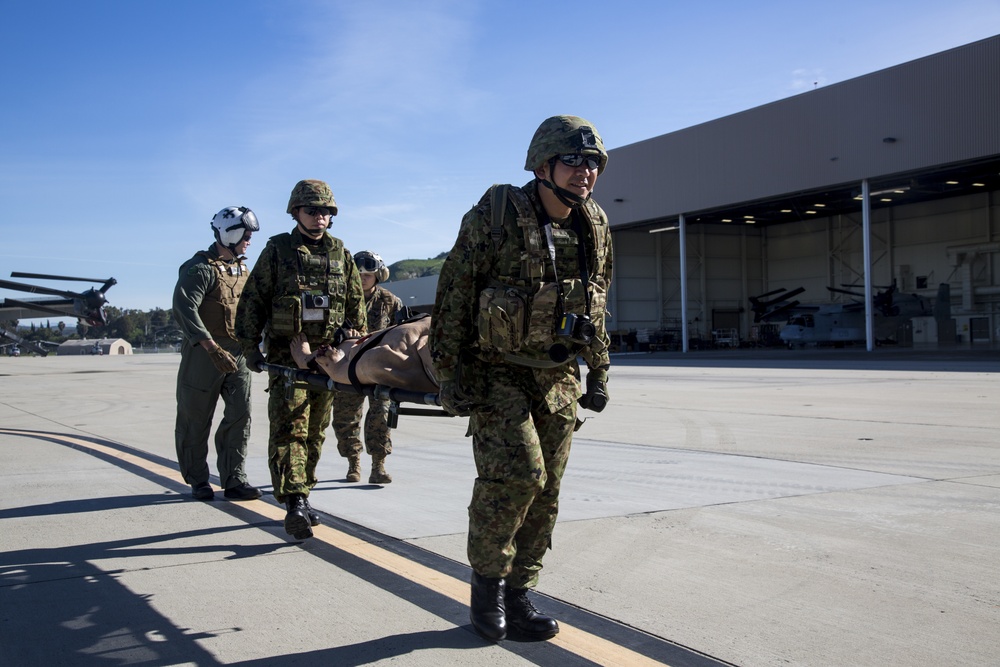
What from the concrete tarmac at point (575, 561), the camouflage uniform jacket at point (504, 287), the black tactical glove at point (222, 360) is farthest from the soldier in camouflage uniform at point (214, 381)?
the camouflage uniform jacket at point (504, 287)

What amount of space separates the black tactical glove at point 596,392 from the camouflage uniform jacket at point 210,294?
343 cm

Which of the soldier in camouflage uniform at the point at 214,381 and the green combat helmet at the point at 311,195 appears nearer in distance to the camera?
the green combat helmet at the point at 311,195

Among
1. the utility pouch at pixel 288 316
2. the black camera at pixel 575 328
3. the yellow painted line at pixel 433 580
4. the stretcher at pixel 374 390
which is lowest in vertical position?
the yellow painted line at pixel 433 580

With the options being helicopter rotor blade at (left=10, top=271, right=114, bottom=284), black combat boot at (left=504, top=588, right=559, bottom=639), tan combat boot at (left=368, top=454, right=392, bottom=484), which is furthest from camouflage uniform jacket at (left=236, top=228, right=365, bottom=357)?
helicopter rotor blade at (left=10, top=271, right=114, bottom=284)

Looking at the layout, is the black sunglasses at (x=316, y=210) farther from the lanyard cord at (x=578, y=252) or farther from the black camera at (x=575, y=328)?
the black camera at (x=575, y=328)

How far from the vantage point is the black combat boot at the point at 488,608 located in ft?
10.9

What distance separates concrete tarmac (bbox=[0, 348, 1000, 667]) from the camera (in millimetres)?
3254

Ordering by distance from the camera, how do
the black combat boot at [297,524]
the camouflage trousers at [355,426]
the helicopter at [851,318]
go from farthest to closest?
the helicopter at [851,318], the camouflage trousers at [355,426], the black combat boot at [297,524]

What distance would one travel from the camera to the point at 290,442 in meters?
5.12

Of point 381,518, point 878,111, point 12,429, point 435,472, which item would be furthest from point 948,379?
point 878,111

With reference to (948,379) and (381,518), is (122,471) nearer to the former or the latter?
(381,518)

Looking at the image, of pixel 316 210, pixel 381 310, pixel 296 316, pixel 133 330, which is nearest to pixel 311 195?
pixel 316 210

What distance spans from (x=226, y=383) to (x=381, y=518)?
1.76 meters

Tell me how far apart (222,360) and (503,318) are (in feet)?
11.1
